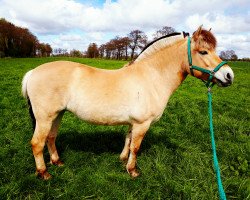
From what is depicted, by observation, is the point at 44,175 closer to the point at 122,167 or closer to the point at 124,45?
the point at 122,167

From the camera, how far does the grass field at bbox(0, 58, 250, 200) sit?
3979mm

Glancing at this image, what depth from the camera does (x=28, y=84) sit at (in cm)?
423

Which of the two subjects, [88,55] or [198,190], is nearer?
[198,190]

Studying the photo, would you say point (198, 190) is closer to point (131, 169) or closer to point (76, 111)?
point (131, 169)

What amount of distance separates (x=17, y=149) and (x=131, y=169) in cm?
252

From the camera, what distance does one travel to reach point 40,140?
4273 millimetres

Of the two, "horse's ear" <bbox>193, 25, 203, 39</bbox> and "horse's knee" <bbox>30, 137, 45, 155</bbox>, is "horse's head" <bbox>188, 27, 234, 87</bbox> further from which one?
"horse's knee" <bbox>30, 137, 45, 155</bbox>

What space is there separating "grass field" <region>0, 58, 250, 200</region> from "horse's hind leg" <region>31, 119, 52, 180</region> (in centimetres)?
18

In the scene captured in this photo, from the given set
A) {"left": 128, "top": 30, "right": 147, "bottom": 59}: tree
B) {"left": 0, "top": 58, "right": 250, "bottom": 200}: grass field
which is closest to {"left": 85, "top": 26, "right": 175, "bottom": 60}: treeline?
{"left": 128, "top": 30, "right": 147, "bottom": 59}: tree

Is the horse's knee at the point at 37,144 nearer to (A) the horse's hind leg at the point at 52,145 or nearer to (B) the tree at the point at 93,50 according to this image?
(A) the horse's hind leg at the point at 52,145

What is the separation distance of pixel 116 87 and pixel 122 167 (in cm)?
170

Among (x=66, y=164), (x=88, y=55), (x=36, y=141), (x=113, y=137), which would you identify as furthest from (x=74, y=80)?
(x=88, y=55)

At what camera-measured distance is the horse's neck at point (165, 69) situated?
4.40 meters

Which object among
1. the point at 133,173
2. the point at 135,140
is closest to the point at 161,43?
the point at 135,140
